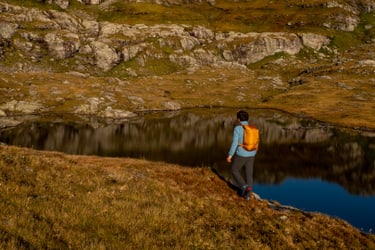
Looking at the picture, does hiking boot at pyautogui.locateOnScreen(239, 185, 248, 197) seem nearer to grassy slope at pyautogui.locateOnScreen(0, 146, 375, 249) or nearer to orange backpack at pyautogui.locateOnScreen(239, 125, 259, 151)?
grassy slope at pyautogui.locateOnScreen(0, 146, 375, 249)

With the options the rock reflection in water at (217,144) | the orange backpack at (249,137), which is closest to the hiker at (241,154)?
the orange backpack at (249,137)

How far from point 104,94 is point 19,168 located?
151971mm

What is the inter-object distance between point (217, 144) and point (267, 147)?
14199 millimetres

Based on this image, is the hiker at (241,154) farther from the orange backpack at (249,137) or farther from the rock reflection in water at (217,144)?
the rock reflection in water at (217,144)

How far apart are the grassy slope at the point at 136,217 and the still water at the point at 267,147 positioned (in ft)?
91.2

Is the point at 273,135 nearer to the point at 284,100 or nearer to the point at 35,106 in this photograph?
the point at 284,100

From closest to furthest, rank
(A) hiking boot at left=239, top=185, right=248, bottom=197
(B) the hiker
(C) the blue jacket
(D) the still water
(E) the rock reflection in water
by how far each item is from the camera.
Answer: (C) the blue jacket < (B) the hiker < (A) hiking boot at left=239, top=185, right=248, bottom=197 < (D) the still water < (E) the rock reflection in water

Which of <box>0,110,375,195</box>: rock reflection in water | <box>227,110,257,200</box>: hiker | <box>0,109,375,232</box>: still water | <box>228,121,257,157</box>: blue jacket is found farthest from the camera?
<box>0,110,375,195</box>: rock reflection in water

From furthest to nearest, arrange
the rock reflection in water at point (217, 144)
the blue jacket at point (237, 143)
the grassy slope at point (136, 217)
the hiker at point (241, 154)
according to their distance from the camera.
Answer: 1. the rock reflection in water at point (217, 144)
2. the hiker at point (241, 154)
3. the blue jacket at point (237, 143)
4. the grassy slope at point (136, 217)

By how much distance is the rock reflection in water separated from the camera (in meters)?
73.0

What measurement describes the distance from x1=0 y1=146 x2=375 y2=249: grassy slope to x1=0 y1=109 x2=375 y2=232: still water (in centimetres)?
2781

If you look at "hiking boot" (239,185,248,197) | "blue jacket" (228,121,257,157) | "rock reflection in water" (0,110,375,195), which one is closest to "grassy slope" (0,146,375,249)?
"hiking boot" (239,185,248,197)

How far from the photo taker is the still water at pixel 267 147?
57.9 m

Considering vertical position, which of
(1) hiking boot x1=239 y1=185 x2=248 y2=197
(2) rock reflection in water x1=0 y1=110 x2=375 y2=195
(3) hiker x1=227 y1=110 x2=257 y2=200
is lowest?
(2) rock reflection in water x1=0 y1=110 x2=375 y2=195
